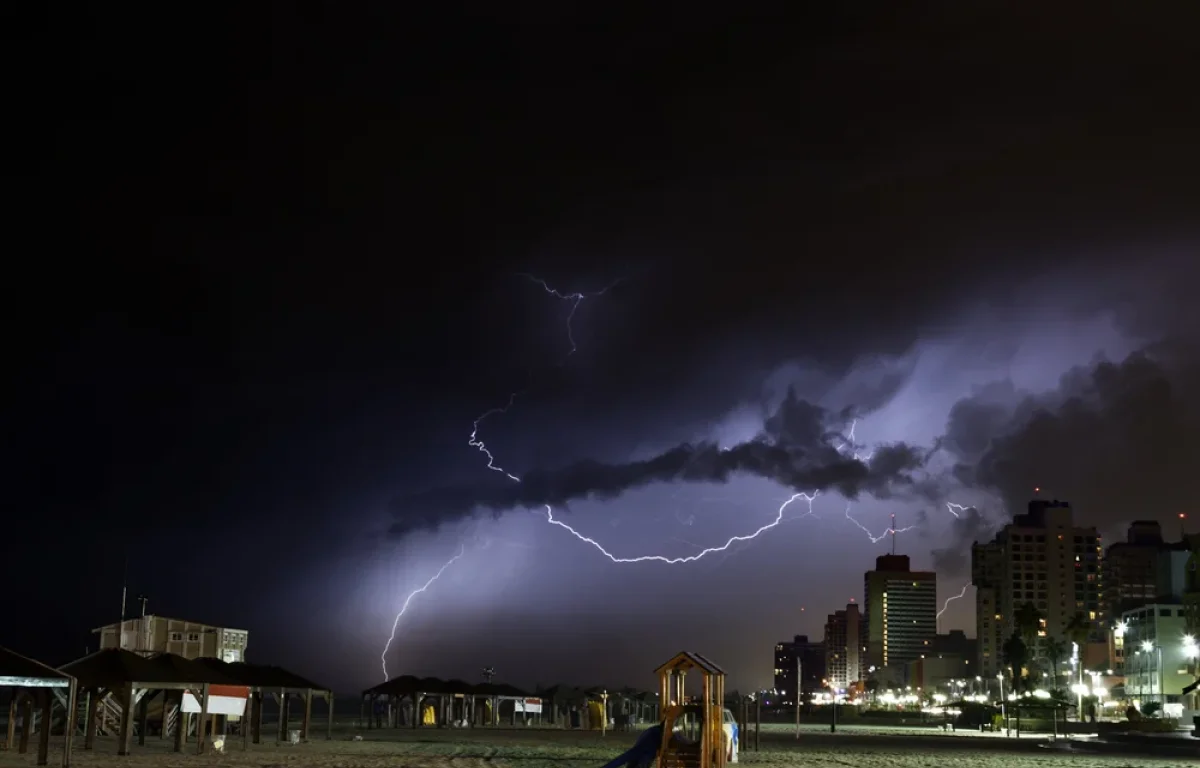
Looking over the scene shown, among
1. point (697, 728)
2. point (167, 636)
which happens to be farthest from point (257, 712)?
point (167, 636)

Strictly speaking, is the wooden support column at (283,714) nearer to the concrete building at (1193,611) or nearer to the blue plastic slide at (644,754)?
the blue plastic slide at (644,754)

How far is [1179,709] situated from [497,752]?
8671 cm

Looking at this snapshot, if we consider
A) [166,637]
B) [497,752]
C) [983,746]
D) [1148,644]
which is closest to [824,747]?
[983,746]

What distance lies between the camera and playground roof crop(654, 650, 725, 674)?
27595 mm

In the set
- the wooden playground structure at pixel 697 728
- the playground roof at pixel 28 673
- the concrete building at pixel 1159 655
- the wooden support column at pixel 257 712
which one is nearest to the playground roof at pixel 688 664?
the wooden playground structure at pixel 697 728

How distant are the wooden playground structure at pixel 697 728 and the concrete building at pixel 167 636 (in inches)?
1720

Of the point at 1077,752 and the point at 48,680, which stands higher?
the point at 48,680

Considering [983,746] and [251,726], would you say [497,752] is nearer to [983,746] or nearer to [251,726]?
[251,726]

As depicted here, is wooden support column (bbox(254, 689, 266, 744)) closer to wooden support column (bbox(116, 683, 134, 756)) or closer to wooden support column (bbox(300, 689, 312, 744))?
wooden support column (bbox(300, 689, 312, 744))

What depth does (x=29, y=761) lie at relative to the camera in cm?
2892

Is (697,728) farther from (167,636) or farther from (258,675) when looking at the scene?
(167,636)

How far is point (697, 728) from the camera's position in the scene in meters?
28.3

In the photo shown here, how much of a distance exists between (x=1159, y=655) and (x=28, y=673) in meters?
123

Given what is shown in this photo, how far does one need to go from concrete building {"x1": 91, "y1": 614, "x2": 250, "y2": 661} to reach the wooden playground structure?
143ft
